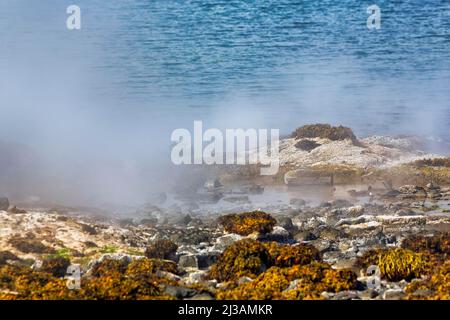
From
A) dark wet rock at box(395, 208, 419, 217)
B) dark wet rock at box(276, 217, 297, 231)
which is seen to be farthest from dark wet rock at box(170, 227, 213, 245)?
dark wet rock at box(395, 208, 419, 217)

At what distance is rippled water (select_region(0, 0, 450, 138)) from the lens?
63812mm

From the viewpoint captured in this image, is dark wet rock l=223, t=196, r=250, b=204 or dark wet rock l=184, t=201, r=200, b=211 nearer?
dark wet rock l=184, t=201, r=200, b=211

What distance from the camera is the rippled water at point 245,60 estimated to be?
2512 inches

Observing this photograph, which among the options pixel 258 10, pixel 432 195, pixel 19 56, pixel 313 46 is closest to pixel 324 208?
pixel 432 195

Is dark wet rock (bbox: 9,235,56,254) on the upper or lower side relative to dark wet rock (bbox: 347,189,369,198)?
upper

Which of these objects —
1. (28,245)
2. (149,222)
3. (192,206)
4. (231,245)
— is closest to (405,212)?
(192,206)

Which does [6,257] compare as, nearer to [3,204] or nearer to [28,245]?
[28,245]

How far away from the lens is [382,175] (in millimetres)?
44562

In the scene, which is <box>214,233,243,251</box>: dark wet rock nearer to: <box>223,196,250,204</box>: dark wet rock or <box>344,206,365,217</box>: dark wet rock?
<box>344,206,365,217</box>: dark wet rock

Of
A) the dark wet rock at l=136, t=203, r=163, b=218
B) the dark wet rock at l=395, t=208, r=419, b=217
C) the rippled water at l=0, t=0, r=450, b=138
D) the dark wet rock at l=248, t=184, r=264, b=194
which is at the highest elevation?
the rippled water at l=0, t=0, r=450, b=138

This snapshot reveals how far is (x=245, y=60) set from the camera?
77.4m

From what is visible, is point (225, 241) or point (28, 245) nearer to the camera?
point (28, 245)

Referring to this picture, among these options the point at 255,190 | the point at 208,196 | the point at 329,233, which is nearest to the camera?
the point at 329,233

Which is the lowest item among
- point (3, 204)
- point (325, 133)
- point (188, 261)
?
point (188, 261)
